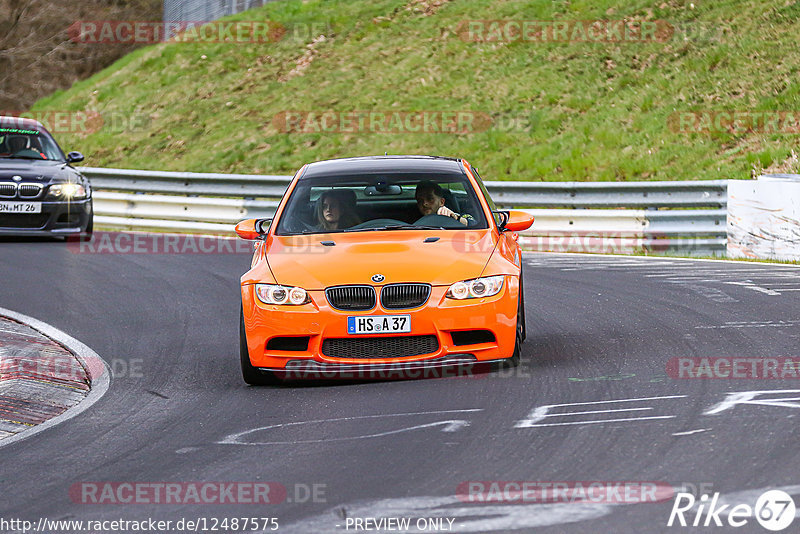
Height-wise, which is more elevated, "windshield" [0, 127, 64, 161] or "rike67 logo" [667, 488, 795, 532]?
"windshield" [0, 127, 64, 161]

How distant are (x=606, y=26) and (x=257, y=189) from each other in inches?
429

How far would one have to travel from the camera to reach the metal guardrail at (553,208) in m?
16.3

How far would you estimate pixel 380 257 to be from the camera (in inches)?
324

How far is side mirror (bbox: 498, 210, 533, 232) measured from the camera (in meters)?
9.08

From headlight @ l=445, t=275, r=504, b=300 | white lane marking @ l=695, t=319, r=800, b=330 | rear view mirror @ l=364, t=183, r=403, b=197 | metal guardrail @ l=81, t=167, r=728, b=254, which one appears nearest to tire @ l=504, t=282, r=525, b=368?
headlight @ l=445, t=275, r=504, b=300

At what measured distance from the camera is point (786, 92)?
2308 centimetres

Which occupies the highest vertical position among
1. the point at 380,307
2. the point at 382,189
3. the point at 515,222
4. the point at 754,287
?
the point at 382,189

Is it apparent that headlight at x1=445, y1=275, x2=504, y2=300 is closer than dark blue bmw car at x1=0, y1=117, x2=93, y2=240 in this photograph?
Yes

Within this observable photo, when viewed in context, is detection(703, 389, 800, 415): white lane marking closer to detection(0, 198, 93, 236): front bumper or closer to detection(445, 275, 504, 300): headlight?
detection(445, 275, 504, 300): headlight

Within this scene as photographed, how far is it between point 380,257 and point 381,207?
1.44 meters

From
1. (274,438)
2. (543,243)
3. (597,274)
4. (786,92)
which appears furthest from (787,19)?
(274,438)

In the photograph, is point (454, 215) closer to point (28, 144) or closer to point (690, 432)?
point (690, 432)

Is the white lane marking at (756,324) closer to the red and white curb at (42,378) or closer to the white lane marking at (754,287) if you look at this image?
the white lane marking at (754,287)

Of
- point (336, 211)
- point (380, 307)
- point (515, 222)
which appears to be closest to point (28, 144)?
point (336, 211)
